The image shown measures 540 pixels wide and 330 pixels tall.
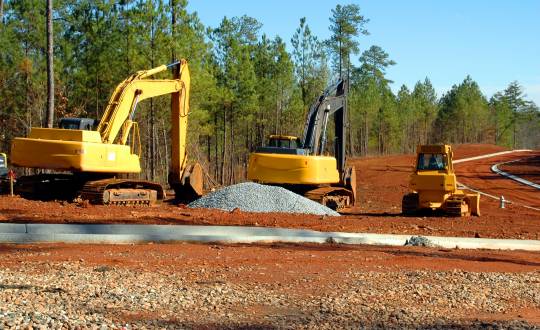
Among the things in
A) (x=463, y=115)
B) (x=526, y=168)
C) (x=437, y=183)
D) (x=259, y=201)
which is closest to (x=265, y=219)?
(x=259, y=201)

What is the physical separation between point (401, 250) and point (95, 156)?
10170mm

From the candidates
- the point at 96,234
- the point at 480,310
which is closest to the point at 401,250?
the point at 480,310

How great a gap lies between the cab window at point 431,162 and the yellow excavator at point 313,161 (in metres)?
3.30

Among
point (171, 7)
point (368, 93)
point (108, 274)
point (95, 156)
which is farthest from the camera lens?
point (368, 93)

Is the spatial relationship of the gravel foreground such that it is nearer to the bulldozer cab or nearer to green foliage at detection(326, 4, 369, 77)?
the bulldozer cab

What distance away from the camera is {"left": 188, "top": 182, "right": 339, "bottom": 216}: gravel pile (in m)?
21.5

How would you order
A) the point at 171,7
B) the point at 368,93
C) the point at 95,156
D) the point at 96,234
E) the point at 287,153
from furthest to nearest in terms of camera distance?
the point at 368,93 < the point at 171,7 < the point at 287,153 < the point at 95,156 < the point at 96,234

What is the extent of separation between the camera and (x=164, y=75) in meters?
33.8

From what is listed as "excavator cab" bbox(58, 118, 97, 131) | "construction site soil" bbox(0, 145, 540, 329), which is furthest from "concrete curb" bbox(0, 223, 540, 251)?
"excavator cab" bbox(58, 118, 97, 131)

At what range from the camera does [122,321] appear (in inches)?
283

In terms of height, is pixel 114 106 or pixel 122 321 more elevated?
pixel 114 106

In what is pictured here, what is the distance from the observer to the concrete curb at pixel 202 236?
13.5 metres

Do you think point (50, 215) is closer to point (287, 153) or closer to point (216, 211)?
point (216, 211)

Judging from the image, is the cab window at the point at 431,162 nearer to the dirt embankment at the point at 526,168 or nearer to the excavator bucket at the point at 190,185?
the excavator bucket at the point at 190,185
